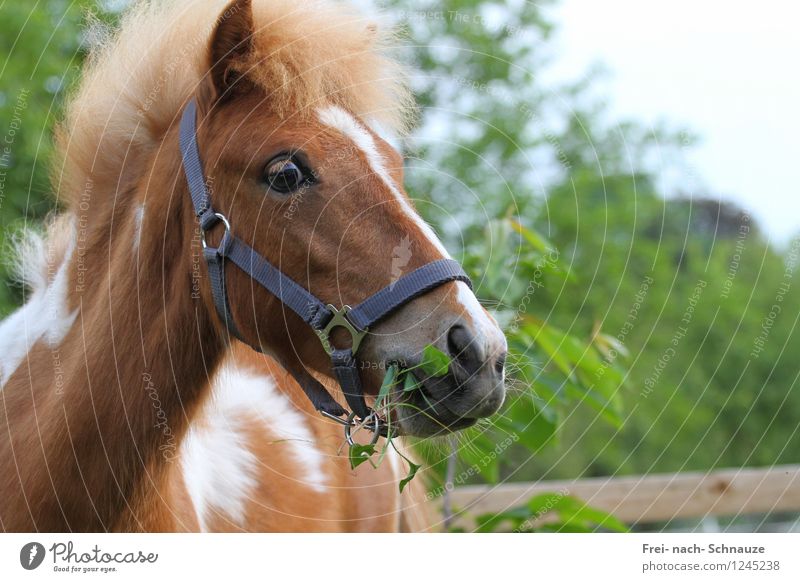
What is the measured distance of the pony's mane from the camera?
2676mm

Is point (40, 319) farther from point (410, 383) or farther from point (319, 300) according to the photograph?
point (410, 383)

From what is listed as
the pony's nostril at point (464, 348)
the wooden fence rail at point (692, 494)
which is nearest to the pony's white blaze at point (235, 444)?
the pony's nostril at point (464, 348)

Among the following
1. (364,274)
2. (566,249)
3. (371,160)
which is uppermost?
(371,160)

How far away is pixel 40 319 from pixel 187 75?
106 centimetres

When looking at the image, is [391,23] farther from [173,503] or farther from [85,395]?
[173,503]

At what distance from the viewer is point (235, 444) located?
3.61 metres

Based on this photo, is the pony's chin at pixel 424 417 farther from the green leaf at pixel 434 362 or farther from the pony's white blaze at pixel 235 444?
the pony's white blaze at pixel 235 444

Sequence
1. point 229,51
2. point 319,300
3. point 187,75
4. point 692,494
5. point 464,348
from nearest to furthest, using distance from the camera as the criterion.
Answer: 1. point 464,348
2. point 319,300
3. point 229,51
4. point 187,75
5. point 692,494

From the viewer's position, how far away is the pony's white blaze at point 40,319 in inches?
114

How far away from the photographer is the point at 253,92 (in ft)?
8.88

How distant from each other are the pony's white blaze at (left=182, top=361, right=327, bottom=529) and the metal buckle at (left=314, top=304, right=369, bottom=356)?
0.53 meters

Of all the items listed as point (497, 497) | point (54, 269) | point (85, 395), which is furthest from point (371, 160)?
point (497, 497)

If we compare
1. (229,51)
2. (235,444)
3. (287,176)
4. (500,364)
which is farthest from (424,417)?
(235,444)
